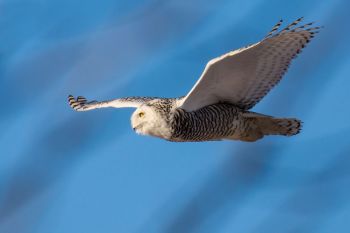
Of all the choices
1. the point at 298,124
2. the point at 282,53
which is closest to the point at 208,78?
the point at 282,53

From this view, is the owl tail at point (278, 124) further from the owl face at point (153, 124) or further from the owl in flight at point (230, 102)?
the owl face at point (153, 124)

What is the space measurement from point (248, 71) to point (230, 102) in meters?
0.69

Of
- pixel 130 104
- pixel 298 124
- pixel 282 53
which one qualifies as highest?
pixel 130 104

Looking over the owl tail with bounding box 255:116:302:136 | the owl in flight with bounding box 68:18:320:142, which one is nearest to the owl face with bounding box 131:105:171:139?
the owl in flight with bounding box 68:18:320:142

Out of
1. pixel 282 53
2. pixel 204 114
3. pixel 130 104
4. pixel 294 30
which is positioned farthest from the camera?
pixel 130 104

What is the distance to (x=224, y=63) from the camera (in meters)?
6.58

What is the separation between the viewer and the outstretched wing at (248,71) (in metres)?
6.39

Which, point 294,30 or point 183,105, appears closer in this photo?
point 294,30

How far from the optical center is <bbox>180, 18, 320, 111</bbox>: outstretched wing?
6.39 metres

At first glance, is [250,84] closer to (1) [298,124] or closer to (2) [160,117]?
(1) [298,124]

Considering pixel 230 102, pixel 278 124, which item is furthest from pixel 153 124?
pixel 278 124

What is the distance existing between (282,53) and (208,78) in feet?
3.02

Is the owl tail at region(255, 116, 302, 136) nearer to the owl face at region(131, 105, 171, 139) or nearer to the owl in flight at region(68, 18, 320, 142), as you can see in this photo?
the owl in flight at region(68, 18, 320, 142)

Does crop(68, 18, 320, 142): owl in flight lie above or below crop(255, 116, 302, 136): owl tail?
above
